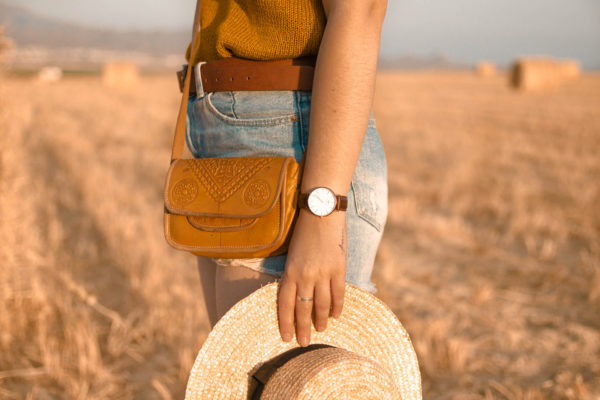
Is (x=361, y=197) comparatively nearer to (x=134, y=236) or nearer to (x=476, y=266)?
(x=476, y=266)

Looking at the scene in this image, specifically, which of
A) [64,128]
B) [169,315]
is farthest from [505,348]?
[64,128]

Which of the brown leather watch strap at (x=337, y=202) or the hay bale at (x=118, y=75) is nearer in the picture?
A: the brown leather watch strap at (x=337, y=202)

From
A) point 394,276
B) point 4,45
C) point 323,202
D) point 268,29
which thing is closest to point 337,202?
point 323,202

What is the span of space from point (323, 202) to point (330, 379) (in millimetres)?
334

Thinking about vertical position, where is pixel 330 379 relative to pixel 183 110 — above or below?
below

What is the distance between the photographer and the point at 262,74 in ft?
3.46

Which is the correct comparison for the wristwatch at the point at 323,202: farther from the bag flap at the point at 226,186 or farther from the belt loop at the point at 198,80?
the belt loop at the point at 198,80

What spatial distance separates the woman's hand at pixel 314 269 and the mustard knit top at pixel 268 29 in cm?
34

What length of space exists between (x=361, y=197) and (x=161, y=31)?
20991cm

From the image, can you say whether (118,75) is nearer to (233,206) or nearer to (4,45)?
(4,45)

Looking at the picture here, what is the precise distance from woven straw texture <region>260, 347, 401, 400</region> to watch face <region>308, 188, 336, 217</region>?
0.29 m

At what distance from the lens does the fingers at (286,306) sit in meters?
1.00

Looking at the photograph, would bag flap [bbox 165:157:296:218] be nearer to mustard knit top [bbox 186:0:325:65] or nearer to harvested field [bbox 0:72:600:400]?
mustard knit top [bbox 186:0:325:65]

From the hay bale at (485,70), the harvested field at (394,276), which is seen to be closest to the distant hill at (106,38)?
the hay bale at (485,70)
